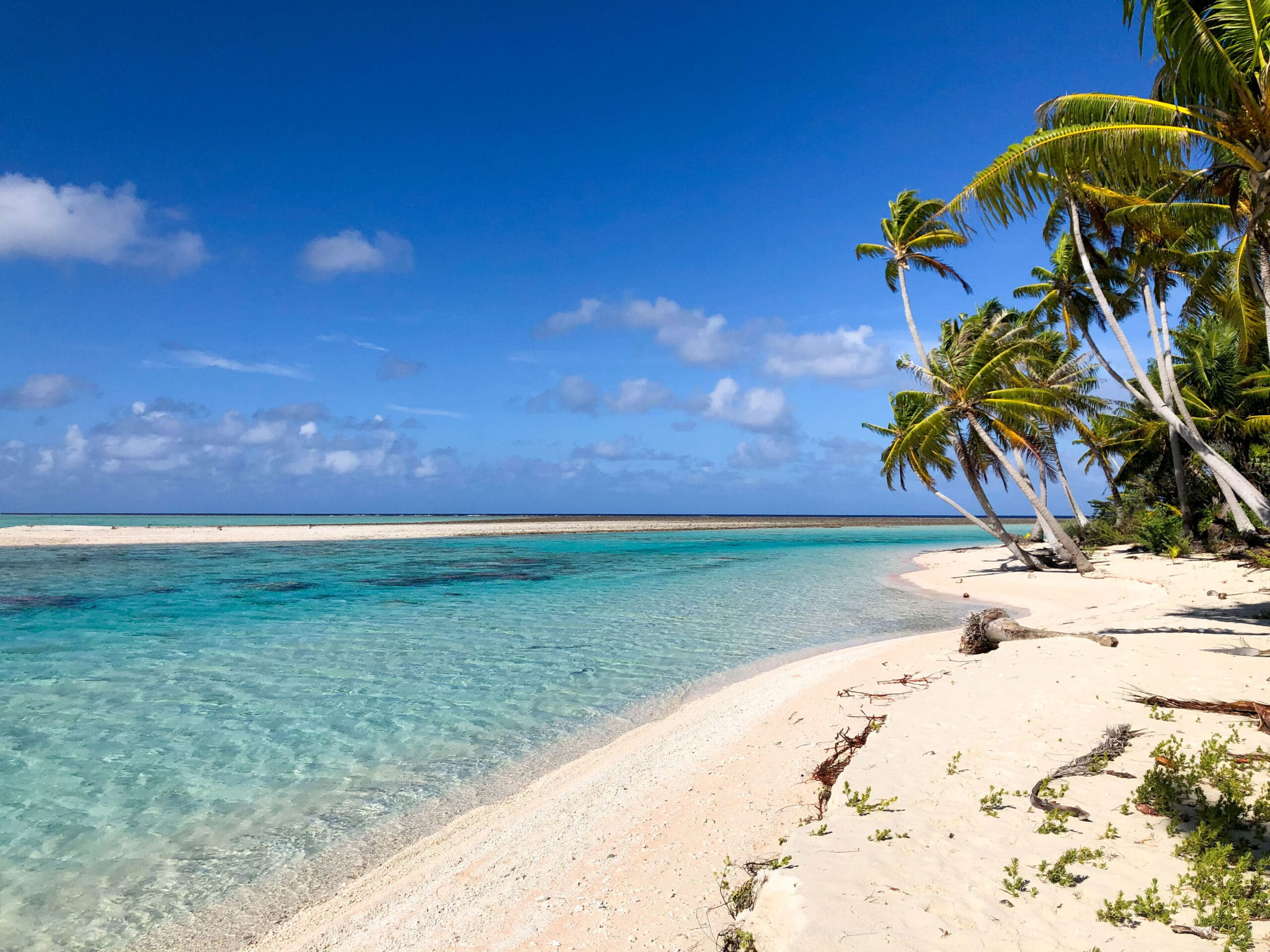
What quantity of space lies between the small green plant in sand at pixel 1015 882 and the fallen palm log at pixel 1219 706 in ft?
12.1

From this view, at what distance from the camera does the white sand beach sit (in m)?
3.32

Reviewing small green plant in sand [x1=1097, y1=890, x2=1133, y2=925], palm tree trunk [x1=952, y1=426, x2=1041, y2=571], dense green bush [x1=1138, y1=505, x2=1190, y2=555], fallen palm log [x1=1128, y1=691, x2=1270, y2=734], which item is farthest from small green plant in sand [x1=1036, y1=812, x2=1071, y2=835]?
dense green bush [x1=1138, y1=505, x2=1190, y2=555]

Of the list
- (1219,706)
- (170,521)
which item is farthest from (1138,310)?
(170,521)

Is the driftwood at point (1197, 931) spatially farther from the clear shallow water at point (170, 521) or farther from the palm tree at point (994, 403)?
the clear shallow water at point (170, 521)

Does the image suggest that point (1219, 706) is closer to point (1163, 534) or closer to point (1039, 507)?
point (1039, 507)

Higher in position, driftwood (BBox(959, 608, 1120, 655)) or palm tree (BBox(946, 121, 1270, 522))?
palm tree (BBox(946, 121, 1270, 522))

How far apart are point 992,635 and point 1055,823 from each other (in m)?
7.15

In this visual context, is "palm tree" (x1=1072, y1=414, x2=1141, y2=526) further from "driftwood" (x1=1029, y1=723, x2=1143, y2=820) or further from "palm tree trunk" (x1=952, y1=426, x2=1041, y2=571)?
"driftwood" (x1=1029, y1=723, x2=1143, y2=820)

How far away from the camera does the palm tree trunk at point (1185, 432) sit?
10750mm

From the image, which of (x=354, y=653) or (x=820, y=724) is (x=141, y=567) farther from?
(x=820, y=724)

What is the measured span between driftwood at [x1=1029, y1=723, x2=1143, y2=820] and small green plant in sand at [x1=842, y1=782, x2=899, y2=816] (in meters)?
0.97

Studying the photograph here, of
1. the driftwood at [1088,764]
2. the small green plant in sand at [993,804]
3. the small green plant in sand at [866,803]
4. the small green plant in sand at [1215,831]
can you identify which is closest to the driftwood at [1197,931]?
the small green plant in sand at [1215,831]

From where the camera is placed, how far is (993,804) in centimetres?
441

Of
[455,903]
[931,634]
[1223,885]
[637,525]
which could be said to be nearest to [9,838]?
[455,903]
